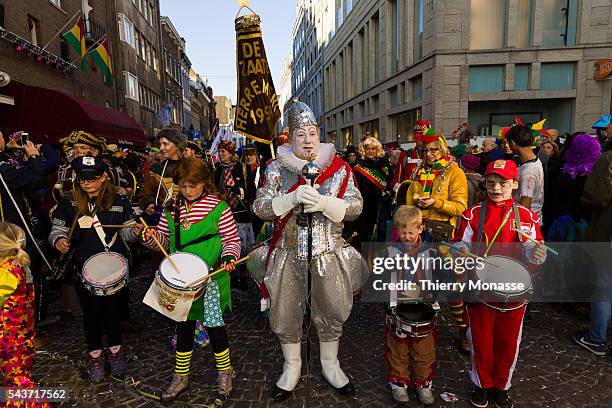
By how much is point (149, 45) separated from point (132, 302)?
31381 millimetres

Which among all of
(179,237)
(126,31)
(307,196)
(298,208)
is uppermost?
(126,31)

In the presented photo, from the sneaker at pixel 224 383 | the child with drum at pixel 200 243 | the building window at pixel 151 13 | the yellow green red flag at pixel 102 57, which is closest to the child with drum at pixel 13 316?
the child with drum at pixel 200 243

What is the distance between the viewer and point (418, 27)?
57.8 ft

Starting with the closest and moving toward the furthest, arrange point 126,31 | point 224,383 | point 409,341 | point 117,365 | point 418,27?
point 409,341 < point 224,383 < point 117,365 < point 418,27 < point 126,31

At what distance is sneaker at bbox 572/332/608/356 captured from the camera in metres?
3.63

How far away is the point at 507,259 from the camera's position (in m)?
2.63

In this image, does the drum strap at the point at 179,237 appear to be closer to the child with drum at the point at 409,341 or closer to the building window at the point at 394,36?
the child with drum at the point at 409,341

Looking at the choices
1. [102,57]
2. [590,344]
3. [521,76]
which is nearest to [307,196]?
[590,344]

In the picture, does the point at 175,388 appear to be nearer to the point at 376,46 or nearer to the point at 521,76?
the point at 521,76

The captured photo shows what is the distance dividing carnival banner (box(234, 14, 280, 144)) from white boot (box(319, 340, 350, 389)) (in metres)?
2.12

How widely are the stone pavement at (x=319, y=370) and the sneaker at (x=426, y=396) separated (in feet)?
0.29

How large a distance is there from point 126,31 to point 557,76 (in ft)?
80.1

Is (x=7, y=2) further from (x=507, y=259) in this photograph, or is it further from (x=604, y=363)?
(x=604, y=363)

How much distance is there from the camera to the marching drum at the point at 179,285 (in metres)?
2.72
